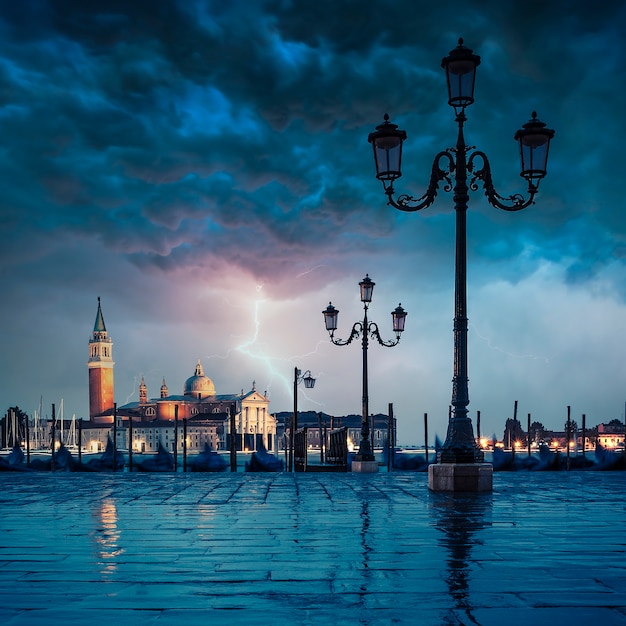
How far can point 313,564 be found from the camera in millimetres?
5234

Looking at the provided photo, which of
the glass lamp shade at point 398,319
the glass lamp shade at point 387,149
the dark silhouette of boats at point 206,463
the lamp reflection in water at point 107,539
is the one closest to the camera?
the lamp reflection in water at point 107,539

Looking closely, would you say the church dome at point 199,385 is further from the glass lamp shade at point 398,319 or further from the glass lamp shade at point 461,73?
the glass lamp shade at point 461,73

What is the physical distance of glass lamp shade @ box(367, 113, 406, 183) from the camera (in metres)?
12.3

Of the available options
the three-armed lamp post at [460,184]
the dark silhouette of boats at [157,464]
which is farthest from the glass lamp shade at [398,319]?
the dark silhouette of boats at [157,464]

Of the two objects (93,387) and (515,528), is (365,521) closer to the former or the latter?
(515,528)

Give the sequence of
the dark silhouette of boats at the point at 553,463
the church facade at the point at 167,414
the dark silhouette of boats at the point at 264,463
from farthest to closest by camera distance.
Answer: the church facade at the point at 167,414 → the dark silhouette of boats at the point at 264,463 → the dark silhouette of boats at the point at 553,463

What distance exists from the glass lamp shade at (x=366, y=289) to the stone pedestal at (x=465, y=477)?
11032mm

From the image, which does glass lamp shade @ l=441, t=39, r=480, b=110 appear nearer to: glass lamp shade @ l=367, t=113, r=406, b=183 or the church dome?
glass lamp shade @ l=367, t=113, r=406, b=183

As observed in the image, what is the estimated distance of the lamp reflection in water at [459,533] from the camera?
13.4ft

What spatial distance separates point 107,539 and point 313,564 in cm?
195

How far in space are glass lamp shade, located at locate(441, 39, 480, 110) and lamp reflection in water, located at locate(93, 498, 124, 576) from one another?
275 inches

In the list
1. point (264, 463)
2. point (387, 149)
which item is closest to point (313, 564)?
point (387, 149)

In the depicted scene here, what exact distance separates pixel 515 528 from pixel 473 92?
6835 millimetres

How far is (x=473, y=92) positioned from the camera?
1214 centimetres
